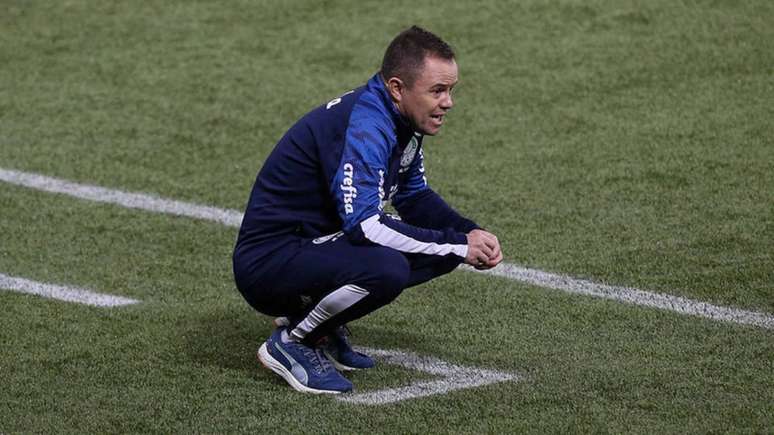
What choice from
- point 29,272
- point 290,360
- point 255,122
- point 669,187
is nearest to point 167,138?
point 255,122

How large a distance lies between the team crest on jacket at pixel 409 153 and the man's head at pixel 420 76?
16 centimetres

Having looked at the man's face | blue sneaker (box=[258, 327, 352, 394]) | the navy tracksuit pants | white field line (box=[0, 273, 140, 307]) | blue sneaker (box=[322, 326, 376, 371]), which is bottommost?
white field line (box=[0, 273, 140, 307])

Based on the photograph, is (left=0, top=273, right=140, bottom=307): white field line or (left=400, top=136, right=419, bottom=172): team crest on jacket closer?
(left=400, top=136, right=419, bottom=172): team crest on jacket

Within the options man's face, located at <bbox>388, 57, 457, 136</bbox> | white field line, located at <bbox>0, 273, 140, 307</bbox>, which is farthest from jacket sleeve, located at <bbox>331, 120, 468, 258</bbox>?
white field line, located at <bbox>0, 273, 140, 307</bbox>

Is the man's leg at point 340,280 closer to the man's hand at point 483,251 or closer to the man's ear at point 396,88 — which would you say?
the man's hand at point 483,251

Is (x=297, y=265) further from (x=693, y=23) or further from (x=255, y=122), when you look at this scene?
(x=693, y=23)

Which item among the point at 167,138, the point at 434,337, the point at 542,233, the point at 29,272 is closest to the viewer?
the point at 434,337

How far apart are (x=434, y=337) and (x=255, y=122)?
3541 millimetres

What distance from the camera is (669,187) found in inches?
299

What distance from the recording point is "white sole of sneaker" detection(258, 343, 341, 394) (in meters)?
5.01

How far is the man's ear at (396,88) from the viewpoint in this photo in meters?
4.94

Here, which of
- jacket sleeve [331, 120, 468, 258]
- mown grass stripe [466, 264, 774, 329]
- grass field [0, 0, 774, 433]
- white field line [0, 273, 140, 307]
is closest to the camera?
jacket sleeve [331, 120, 468, 258]

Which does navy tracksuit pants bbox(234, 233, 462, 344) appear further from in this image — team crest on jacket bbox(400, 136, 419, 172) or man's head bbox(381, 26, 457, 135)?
man's head bbox(381, 26, 457, 135)

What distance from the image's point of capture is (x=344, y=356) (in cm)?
530
